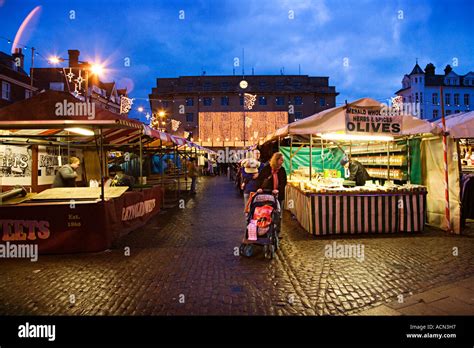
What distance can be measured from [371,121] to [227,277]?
5577 millimetres

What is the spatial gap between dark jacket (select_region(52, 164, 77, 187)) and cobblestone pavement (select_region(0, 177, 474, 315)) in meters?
2.76

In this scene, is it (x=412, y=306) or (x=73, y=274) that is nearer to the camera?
(x=412, y=306)

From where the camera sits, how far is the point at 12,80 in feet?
98.5

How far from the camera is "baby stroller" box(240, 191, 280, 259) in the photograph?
6297 millimetres

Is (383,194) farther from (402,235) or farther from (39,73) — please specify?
(39,73)

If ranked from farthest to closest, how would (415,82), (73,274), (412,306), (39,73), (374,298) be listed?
(415,82) → (39,73) → (73,274) → (374,298) → (412,306)

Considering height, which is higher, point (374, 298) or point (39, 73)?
point (39, 73)

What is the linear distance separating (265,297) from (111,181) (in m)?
8.50


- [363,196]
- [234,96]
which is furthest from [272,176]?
[234,96]

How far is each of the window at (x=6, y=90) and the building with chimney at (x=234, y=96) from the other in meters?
28.0

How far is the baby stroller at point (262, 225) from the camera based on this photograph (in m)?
6.30

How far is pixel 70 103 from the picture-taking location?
661cm

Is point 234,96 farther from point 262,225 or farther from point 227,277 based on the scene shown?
point 227,277

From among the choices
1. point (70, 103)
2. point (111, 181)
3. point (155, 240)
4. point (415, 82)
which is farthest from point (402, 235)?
point (415, 82)
